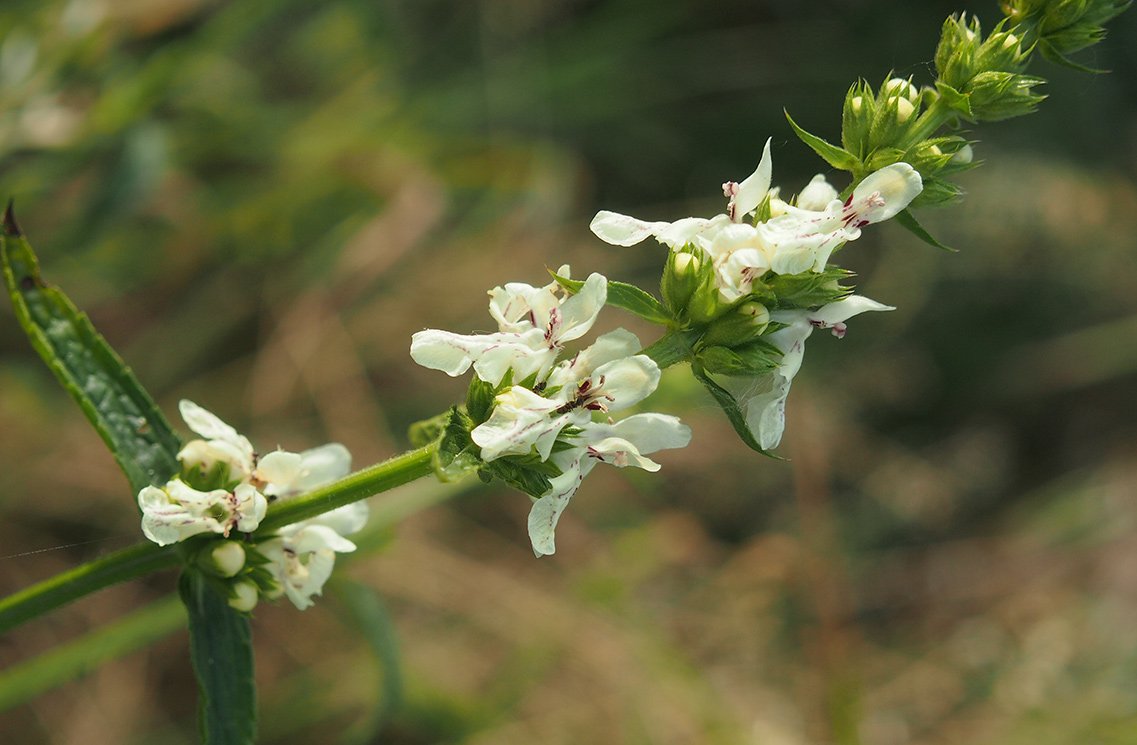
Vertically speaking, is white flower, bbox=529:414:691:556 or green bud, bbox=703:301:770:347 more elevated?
green bud, bbox=703:301:770:347

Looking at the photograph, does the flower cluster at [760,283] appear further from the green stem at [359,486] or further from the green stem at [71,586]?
the green stem at [71,586]

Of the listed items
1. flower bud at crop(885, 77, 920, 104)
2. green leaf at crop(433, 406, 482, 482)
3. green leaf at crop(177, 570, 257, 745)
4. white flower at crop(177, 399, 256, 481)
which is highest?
flower bud at crop(885, 77, 920, 104)

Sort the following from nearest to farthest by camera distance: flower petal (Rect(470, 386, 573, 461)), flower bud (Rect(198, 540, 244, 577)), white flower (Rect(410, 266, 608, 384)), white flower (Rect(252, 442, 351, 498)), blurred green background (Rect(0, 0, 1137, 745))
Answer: flower petal (Rect(470, 386, 573, 461)) → white flower (Rect(410, 266, 608, 384)) → flower bud (Rect(198, 540, 244, 577)) → white flower (Rect(252, 442, 351, 498)) → blurred green background (Rect(0, 0, 1137, 745))

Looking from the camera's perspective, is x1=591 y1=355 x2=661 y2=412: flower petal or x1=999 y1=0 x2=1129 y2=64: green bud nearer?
x1=591 y1=355 x2=661 y2=412: flower petal

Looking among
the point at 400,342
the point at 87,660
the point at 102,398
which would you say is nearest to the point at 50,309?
the point at 102,398

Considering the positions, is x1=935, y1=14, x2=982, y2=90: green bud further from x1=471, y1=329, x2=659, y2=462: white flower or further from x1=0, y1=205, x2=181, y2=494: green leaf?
x1=0, y1=205, x2=181, y2=494: green leaf

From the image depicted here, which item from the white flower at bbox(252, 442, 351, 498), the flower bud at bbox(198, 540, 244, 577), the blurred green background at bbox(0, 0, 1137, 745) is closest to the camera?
the flower bud at bbox(198, 540, 244, 577)

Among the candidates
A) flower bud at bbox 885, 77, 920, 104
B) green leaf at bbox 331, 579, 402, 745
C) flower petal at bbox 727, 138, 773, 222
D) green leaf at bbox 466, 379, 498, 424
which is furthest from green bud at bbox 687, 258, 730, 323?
green leaf at bbox 331, 579, 402, 745

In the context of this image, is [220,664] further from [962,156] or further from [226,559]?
[962,156]
